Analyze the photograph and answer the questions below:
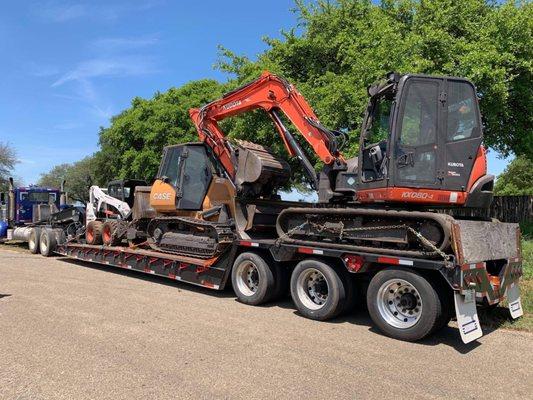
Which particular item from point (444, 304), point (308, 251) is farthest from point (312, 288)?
point (444, 304)

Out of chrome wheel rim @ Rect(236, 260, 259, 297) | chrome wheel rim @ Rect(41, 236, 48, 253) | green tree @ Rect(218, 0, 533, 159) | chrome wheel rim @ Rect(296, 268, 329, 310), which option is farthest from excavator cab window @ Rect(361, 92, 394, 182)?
chrome wheel rim @ Rect(41, 236, 48, 253)

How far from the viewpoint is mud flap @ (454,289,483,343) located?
603cm

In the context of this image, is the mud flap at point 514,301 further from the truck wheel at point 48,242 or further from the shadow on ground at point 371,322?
the truck wheel at point 48,242

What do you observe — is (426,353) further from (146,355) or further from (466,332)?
(146,355)

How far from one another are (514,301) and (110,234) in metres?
9.54

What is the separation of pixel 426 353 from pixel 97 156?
35470 millimetres

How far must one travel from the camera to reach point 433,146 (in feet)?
22.3

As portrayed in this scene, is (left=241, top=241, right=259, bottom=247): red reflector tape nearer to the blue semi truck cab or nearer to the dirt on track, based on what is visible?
the dirt on track

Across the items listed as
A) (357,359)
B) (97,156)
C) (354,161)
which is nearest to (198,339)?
(357,359)

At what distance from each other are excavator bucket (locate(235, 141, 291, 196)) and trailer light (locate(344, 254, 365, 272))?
298 centimetres

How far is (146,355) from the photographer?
5547 mm

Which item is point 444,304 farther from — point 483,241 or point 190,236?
point 190,236

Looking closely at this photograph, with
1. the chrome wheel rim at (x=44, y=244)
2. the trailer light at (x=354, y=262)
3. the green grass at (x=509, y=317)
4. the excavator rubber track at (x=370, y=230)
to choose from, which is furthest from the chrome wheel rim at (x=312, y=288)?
the chrome wheel rim at (x=44, y=244)

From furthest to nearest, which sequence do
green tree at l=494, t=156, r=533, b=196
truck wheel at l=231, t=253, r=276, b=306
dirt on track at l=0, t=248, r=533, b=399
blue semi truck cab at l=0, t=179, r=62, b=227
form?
green tree at l=494, t=156, r=533, b=196 < blue semi truck cab at l=0, t=179, r=62, b=227 < truck wheel at l=231, t=253, r=276, b=306 < dirt on track at l=0, t=248, r=533, b=399
